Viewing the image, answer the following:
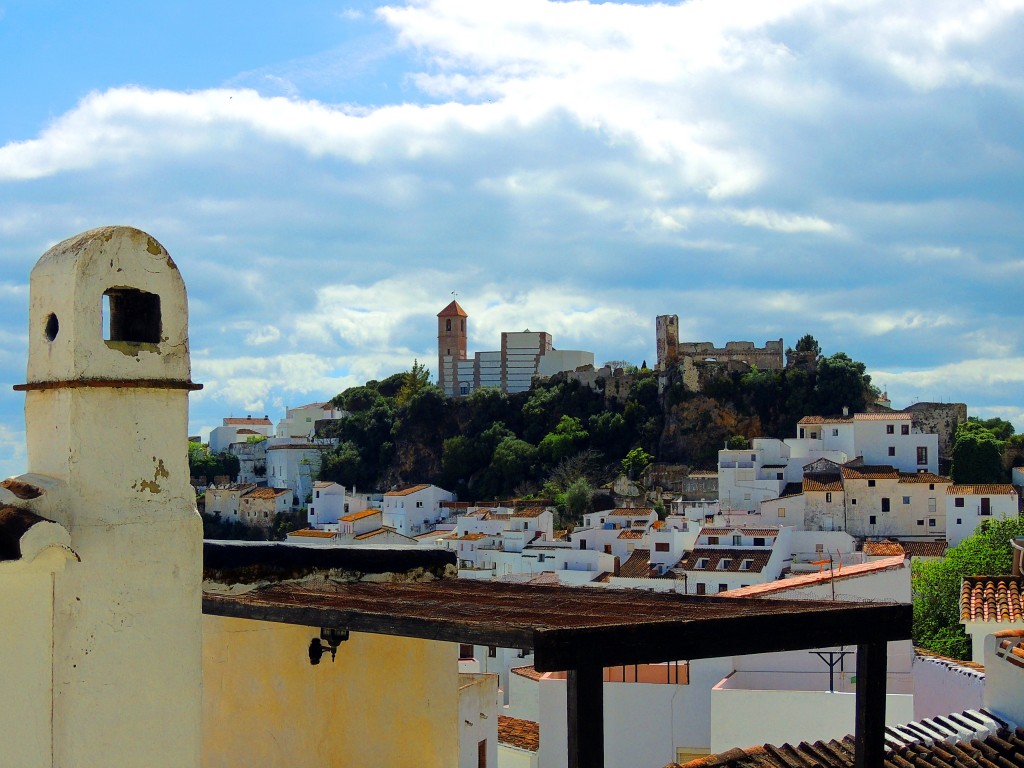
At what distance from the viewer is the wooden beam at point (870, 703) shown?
5.21 meters

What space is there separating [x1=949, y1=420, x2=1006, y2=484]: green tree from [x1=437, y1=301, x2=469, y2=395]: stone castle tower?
137 ft

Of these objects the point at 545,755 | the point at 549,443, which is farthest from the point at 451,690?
the point at 549,443

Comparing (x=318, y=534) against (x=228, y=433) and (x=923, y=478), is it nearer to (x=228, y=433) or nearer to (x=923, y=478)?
(x=923, y=478)

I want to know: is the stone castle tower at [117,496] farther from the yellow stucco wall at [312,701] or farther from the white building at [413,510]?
the white building at [413,510]

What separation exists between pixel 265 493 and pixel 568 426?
63.3 ft

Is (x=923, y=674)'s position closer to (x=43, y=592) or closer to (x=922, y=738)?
(x=922, y=738)

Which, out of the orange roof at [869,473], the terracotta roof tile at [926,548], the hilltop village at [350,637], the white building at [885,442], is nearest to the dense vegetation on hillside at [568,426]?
the white building at [885,442]

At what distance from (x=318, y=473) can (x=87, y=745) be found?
73171 millimetres

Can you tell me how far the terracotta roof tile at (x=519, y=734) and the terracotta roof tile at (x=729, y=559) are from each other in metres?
17.3

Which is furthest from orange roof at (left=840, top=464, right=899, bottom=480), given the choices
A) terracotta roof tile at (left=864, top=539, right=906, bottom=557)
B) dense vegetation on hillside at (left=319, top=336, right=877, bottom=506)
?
dense vegetation on hillside at (left=319, top=336, right=877, bottom=506)

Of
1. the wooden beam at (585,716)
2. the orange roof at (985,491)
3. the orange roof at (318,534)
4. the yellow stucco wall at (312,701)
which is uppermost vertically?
the wooden beam at (585,716)

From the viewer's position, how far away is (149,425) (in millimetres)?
4270

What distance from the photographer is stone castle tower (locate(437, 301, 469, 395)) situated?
288 ft

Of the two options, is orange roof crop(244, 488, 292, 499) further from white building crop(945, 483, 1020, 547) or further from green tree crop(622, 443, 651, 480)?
white building crop(945, 483, 1020, 547)
